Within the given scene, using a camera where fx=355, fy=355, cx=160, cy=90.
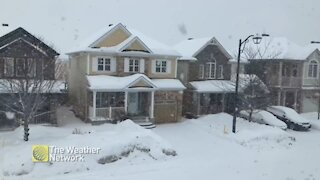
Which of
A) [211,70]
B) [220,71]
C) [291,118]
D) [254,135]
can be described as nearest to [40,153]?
[254,135]

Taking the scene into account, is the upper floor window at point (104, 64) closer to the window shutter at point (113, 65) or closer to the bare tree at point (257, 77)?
the window shutter at point (113, 65)

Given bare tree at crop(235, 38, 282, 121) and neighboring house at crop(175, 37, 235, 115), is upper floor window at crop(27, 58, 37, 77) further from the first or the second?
bare tree at crop(235, 38, 282, 121)

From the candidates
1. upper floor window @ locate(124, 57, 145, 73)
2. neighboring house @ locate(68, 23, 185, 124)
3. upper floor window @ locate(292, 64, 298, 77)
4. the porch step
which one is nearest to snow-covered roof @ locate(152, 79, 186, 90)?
neighboring house @ locate(68, 23, 185, 124)

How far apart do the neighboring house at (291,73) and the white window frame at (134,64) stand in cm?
1336

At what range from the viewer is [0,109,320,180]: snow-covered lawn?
15.1 m

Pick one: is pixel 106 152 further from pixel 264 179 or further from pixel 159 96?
pixel 159 96

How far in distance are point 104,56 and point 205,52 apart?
A: 9.94 metres

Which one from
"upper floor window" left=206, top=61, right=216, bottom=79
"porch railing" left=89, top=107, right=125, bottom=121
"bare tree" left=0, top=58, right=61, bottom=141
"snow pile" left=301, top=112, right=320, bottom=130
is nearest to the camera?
"bare tree" left=0, top=58, right=61, bottom=141

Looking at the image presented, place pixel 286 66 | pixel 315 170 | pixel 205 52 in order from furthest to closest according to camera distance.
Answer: pixel 286 66, pixel 205 52, pixel 315 170

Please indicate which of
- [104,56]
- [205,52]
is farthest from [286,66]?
[104,56]

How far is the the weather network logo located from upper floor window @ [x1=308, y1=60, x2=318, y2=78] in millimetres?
28622

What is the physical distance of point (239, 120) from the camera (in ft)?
94.3

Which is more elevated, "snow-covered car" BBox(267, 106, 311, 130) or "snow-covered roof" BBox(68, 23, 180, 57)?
"snow-covered roof" BBox(68, 23, 180, 57)

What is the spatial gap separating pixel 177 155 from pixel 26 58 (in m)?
12.0
